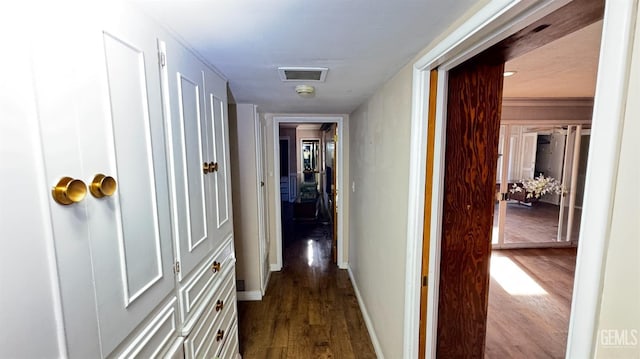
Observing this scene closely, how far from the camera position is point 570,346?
57 centimetres

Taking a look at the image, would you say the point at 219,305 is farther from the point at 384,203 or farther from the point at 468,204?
the point at 468,204

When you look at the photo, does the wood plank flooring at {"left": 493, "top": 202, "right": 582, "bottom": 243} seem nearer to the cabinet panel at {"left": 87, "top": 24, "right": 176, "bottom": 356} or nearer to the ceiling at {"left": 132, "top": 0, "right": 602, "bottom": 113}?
the ceiling at {"left": 132, "top": 0, "right": 602, "bottom": 113}

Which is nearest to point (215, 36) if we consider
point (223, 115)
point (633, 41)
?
point (223, 115)

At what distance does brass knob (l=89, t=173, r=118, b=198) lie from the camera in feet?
2.11

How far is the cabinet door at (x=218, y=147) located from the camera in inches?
55.0

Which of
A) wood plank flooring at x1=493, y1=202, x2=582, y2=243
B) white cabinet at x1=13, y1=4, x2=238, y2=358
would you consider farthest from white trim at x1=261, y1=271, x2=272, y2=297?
wood plank flooring at x1=493, y1=202, x2=582, y2=243

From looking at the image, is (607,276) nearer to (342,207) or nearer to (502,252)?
(342,207)

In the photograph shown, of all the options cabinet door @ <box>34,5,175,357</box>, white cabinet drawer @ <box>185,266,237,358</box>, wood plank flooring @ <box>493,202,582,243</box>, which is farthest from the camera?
wood plank flooring @ <box>493,202,582,243</box>

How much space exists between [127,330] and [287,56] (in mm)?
1222

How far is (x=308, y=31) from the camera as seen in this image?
3.29 ft

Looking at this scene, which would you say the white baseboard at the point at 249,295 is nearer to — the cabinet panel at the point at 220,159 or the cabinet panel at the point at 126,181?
the cabinet panel at the point at 220,159

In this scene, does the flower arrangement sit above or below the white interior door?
below

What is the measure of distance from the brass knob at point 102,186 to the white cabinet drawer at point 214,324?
2.54 feet

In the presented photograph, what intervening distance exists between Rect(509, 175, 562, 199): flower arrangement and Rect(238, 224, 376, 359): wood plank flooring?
3.53 meters
